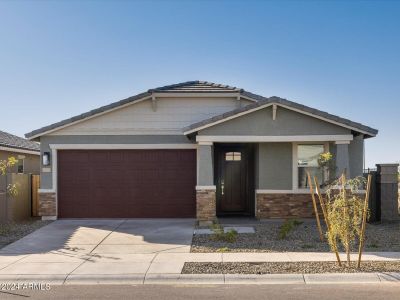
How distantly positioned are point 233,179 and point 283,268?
838cm

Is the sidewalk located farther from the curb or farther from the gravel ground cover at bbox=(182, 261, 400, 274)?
the gravel ground cover at bbox=(182, 261, 400, 274)

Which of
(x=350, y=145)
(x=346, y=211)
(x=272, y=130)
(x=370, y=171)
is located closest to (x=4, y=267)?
(x=346, y=211)

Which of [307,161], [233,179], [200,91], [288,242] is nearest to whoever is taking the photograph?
[288,242]

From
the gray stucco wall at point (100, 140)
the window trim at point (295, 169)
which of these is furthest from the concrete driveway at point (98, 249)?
the window trim at point (295, 169)

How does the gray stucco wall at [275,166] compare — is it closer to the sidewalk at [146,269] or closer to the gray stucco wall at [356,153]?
the gray stucco wall at [356,153]

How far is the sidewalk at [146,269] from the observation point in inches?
315

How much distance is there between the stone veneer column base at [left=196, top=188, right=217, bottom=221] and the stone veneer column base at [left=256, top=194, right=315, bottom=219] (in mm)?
1774

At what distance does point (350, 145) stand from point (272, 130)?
9.17 feet

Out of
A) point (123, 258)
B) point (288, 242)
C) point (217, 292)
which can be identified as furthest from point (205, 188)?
point (217, 292)

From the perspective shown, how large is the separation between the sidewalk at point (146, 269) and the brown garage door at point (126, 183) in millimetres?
5561

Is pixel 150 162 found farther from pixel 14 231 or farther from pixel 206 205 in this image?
pixel 14 231

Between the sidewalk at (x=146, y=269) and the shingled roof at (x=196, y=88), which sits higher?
the shingled roof at (x=196, y=88)

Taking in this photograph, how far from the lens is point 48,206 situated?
616 inches

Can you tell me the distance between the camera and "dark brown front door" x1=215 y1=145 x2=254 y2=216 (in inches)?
662
